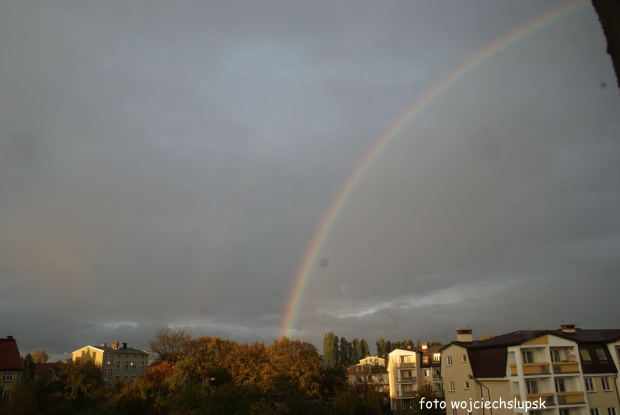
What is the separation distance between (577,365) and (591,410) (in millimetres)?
4684

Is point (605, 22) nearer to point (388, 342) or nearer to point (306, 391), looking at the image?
point (306, 391)

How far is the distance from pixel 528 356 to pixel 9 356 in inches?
2709

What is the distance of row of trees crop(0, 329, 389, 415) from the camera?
4247cm

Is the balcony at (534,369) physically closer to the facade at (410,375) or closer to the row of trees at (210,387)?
the row of trees at (210,387)

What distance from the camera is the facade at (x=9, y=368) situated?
56.1m

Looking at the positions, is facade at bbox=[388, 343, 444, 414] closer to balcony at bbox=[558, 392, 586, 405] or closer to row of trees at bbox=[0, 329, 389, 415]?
row of trees at bbox=[0, 329, 389, 415]

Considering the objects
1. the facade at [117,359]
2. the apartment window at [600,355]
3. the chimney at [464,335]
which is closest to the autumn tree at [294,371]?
the chimney at [464,335]

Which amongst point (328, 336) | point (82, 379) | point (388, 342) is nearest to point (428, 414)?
point (82, 379)

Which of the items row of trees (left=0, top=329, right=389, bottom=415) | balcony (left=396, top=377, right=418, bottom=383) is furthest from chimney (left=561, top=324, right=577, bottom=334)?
balcony (left=396, top=377, right=418, bottom=383)

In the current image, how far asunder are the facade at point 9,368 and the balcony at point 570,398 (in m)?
66.6

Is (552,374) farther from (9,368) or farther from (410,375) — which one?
(9,368)

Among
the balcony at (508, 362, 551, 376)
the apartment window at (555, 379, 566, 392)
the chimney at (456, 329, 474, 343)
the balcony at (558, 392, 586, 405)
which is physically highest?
the chimney at (456, 329, 474, 343)

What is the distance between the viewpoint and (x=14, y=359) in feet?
193

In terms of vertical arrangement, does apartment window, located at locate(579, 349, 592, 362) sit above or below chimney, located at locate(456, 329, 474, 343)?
below
